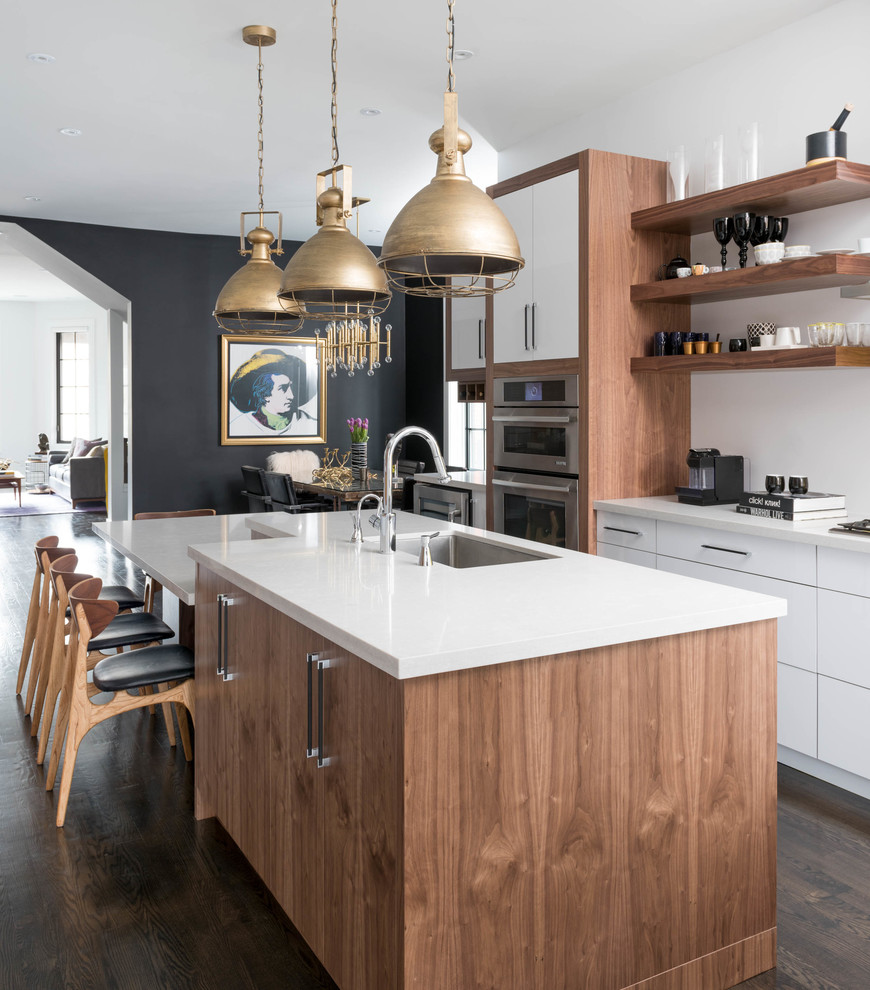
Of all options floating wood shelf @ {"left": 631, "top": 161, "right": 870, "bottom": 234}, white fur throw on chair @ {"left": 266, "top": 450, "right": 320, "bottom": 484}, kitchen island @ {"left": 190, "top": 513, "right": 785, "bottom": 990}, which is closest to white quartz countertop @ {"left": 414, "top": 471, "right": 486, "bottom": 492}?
floating wood shelf @ {"left": 631, "top": 161, "right": 870, "bottom": 234}

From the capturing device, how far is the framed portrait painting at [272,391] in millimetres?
8562

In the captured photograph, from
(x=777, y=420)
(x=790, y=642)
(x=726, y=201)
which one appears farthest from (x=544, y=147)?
(x=790, y=642)

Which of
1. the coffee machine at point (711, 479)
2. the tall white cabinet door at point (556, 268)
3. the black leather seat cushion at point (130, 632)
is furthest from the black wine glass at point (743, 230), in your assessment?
the black leather seat cushion at point (130, 632)

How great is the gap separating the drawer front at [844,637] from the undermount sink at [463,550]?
1.18 m

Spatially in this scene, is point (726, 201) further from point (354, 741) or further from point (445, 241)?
point (354, 741)

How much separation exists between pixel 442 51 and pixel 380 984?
3.76 meters

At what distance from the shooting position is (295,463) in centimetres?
863

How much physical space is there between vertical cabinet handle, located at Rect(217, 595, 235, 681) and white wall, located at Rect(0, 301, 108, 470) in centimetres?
1233

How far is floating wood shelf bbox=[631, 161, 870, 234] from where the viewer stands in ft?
10.8

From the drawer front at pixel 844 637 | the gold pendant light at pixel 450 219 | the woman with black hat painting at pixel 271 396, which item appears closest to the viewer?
the gold pendant light at pixel 450 219

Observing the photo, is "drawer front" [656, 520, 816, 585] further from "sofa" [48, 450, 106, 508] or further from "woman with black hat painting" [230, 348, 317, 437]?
"sofa" [48, 450, 106, 508]

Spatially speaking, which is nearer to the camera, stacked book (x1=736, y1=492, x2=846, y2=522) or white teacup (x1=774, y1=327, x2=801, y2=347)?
stacked book (x1=736, y1=492, x2=846, y2=522)

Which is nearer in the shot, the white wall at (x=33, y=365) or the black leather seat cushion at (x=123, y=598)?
the black leather seat cushion at (x=123, y=598)

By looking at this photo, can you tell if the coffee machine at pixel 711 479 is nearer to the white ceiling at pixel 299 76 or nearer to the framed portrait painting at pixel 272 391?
the white ceiling at pixel 299 76
